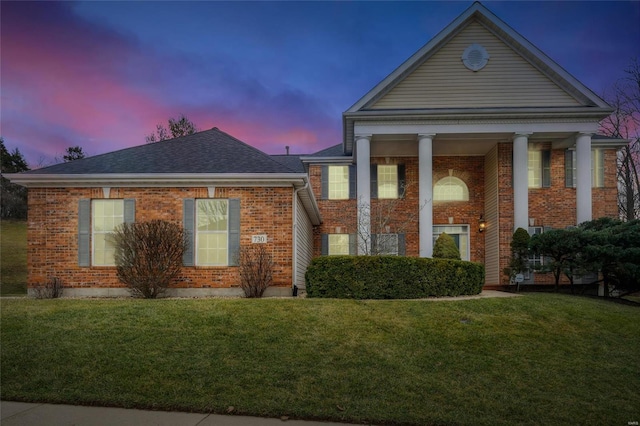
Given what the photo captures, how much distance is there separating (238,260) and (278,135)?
17.6 metres

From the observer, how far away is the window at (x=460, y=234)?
18844 mm

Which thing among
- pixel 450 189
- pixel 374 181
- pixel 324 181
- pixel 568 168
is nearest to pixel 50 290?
pixel 324 181

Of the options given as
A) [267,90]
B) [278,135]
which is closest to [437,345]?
[267,90]

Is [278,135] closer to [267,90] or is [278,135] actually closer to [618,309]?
[267,90]

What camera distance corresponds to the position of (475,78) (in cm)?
1664

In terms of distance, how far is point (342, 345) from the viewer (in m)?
6.91

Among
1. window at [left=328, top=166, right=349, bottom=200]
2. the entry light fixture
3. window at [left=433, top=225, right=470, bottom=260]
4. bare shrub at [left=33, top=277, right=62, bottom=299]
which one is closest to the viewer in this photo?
bare shrub at [left=33, top=277, right=62, bottom=299]

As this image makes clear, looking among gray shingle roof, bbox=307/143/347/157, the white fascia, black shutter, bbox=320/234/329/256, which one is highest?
gray shingle roof, bbox=307/143/347/157

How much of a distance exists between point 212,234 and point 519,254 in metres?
10.5

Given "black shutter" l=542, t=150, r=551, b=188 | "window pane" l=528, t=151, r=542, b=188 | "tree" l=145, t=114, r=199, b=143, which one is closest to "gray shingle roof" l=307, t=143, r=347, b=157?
"window pane" l=528, t=151, r=542, b=188

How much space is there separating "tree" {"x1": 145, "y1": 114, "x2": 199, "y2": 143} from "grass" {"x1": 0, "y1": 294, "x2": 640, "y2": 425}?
97.0 ft

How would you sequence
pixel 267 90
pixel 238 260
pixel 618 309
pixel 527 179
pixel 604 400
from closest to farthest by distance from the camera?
pixel 604 400 → pixel 618 309 → pixel 238 260 → pixel 527 179 → pixel 267 90

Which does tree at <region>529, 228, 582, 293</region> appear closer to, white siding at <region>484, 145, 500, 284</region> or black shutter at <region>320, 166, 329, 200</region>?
white siding at <region>484, 145, 500, 284</region>

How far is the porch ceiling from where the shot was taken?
54.9 feet
